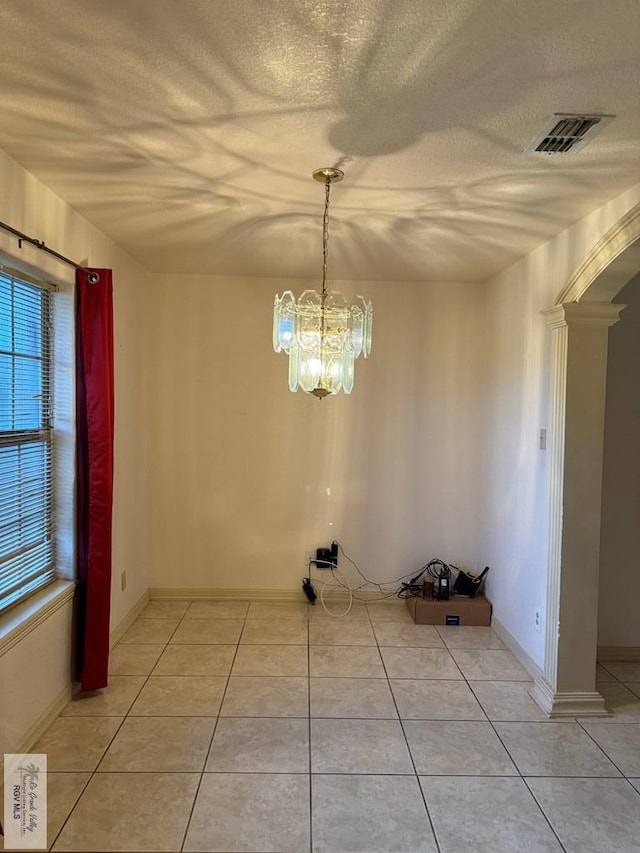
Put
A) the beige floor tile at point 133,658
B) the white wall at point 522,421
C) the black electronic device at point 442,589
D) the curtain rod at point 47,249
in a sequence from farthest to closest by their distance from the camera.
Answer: the black electronic device at point 442,589
the beige floor tile at point 133,658
the white wall at point 522,421
the curtain rod at point 47,249

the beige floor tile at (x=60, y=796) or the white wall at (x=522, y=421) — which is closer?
the beige floor tile at (x=60, y=796)

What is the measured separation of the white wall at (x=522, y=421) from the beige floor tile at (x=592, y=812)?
80 centimetres

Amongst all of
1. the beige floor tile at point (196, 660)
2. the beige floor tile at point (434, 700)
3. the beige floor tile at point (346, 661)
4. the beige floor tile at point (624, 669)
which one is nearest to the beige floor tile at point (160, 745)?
the beige floor tile at point (196, 660)

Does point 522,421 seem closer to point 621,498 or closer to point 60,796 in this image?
point 621,498

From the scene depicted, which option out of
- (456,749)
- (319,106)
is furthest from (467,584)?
(319,106)

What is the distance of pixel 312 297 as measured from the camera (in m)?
2.48

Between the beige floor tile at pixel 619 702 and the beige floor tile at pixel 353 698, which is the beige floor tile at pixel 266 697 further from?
the beige floor tile at pixel 619 702

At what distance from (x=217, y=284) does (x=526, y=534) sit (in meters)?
2.92

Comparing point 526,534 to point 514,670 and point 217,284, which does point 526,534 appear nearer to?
point 514,670

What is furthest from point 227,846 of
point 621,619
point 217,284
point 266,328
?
point 217,284

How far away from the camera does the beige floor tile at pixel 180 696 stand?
273cm

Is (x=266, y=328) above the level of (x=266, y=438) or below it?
above

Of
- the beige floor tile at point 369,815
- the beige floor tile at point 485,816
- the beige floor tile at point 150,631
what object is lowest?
the beige floor tile at point 150,631

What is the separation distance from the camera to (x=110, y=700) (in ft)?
9.30
